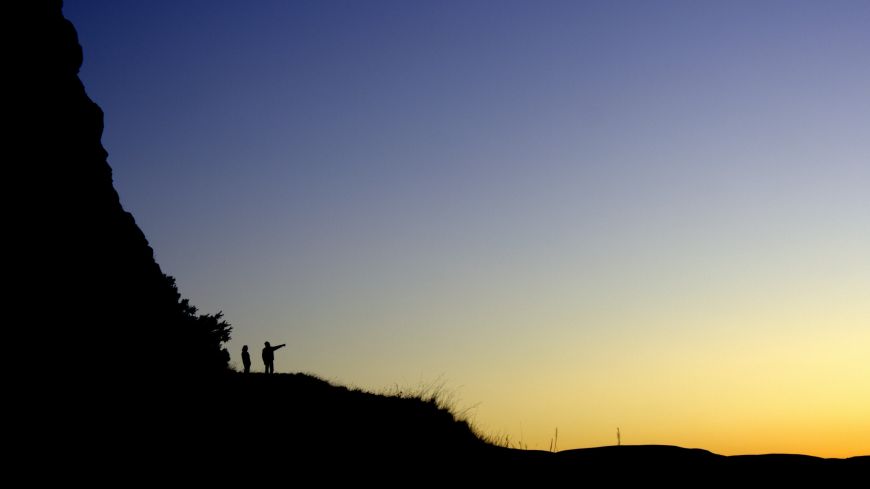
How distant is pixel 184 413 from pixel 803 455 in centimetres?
1101

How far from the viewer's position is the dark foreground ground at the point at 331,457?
41.9 feet

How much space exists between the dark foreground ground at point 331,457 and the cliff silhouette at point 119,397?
0.03 m

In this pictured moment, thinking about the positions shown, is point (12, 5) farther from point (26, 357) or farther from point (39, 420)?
point (39, 420)

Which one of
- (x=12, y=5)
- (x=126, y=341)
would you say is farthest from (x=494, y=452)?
(x=12, y=5)

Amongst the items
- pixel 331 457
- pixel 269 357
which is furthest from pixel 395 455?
pixel 269 357

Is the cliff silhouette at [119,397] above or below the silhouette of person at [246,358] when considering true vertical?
below

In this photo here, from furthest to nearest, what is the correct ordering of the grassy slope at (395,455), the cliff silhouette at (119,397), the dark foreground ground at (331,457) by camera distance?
the grassy slope at (395,455) < the dark foreground ground at (331,457) < the cliff silhouette at (119,397)

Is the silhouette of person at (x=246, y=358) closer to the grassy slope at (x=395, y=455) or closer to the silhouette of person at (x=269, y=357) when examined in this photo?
the silhouette of person at (x=269, y=357)

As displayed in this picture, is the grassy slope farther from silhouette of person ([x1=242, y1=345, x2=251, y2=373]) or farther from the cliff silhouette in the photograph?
silhouette of person ([x1=242, y1=345, x2=251, y2=373])

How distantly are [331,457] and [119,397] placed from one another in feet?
13.5

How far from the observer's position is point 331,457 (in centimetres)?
1535

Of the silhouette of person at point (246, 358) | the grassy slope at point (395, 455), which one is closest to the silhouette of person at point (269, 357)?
the silhouette of person at point (246, 358)

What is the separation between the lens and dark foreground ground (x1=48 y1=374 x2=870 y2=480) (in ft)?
41.9

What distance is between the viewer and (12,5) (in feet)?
41.7
